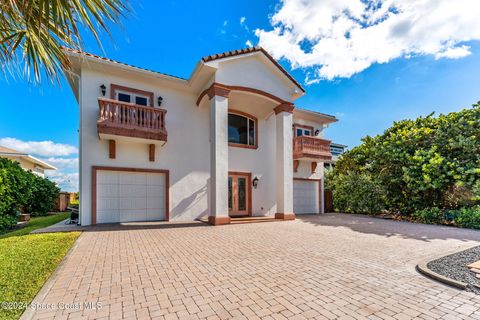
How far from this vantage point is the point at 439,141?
11.0m

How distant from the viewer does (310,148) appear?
13758 millimetres

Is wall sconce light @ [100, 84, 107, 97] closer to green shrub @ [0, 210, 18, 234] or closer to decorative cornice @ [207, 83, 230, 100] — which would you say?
decorative cornice @ [207, 83, 230, 100]

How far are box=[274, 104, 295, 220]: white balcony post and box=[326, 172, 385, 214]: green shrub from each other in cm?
537

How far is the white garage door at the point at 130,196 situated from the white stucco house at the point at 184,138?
0.04 metres

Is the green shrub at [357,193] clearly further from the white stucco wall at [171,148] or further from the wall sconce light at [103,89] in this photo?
the wall sconce light at [103,89]

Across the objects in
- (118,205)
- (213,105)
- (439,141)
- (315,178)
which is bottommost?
(118,205)

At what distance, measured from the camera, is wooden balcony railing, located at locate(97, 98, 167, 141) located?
8.70m

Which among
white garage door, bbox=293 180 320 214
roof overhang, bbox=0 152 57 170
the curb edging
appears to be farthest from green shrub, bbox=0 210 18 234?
white garage door, bbox=293 180 320 214

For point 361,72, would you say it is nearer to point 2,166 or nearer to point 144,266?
point 144,266

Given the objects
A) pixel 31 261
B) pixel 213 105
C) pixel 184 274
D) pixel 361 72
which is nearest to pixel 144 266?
pixel 184 274

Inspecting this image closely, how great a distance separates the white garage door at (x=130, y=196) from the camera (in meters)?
9.34

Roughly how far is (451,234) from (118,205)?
12.3 meters

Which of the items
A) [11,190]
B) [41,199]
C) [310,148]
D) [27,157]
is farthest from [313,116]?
[27,157]

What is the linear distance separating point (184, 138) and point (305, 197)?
27.2 feet
